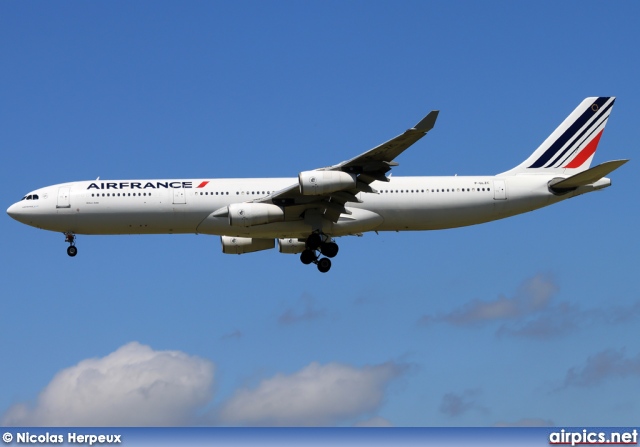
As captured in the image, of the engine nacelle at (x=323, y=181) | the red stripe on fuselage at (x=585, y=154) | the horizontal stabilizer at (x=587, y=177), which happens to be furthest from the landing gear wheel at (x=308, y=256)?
the red stripe on fuselage at (x=585, y=154)

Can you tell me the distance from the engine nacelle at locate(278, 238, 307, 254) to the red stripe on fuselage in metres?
13.5

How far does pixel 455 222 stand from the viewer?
51.8 meters

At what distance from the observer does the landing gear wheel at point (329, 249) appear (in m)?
51.4

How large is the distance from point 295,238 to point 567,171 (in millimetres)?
13587

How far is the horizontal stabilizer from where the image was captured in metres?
48.7

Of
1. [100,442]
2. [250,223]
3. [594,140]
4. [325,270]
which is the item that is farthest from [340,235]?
[100,442]

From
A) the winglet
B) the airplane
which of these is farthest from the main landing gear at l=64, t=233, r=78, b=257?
the winglet

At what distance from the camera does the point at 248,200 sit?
51.3 metres

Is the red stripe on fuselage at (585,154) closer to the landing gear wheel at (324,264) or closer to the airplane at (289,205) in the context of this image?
the airplane at (289,205)

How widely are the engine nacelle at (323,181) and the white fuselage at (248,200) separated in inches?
129

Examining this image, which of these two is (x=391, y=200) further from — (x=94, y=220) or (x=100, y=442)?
(x=100, y=442)

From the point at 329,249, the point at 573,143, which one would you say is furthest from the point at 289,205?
the point at 573,143

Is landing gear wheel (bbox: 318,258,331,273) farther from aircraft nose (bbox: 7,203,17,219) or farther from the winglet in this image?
aircraft nose (bbox: 7,203,17,219)

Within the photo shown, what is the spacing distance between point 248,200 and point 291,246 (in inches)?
162
